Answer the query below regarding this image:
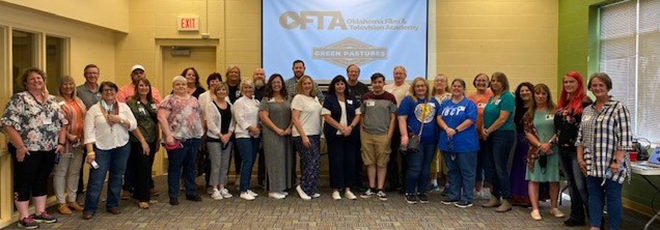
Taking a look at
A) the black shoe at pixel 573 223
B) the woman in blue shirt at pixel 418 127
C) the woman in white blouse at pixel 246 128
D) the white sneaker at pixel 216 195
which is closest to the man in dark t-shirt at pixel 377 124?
the woman in blue shirt at pixel 418 127

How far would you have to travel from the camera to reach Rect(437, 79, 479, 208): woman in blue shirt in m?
5.29

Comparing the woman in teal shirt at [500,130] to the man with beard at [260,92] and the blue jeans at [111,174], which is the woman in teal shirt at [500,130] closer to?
the man with beard at [260,92]

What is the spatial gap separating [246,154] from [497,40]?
3853mm

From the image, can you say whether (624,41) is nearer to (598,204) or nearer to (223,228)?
(598,204)

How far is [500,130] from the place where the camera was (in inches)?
206

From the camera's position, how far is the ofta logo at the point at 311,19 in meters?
7.31

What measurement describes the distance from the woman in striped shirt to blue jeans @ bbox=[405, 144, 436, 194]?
166cm

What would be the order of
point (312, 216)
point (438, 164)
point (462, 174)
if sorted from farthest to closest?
1. point (438, 164)
2. point (462, 174)
3. point (312, 216)

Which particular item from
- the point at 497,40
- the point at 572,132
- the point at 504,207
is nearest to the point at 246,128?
the point at 504,207

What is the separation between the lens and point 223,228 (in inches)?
179

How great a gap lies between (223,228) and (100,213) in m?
1.36

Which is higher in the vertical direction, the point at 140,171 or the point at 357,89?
the point at 357,89

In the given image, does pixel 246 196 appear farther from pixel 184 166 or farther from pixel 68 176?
pixel 68 176

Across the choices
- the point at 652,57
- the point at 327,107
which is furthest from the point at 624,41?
the point at 327,107
